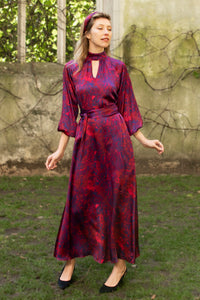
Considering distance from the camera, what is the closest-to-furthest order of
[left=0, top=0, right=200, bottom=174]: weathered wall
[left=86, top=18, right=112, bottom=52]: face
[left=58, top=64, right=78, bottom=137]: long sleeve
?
[left=86, top=18, right=112, bottom=52]: face, [left=58, top=64, right=78, bottom=137]: long sleeve, [left=0, top=0, right=200, bottom=174]: weathered wall

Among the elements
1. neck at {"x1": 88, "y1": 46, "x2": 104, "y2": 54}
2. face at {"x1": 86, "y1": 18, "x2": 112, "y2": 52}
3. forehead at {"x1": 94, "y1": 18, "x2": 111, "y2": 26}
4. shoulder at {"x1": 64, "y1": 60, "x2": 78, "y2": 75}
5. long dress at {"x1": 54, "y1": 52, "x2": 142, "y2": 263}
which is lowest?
long dress at {"x1": 54, "y1": 52, "x2": 142, "y2": 263}

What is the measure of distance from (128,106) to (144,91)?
444 cm

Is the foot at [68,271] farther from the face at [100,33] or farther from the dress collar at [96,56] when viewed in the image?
the face at [100,33]

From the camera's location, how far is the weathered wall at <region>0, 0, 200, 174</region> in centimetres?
748

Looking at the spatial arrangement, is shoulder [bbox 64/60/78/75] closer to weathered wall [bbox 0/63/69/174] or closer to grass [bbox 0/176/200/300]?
grass [bbox 0/176/200/300]

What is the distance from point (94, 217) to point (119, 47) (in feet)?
15.7

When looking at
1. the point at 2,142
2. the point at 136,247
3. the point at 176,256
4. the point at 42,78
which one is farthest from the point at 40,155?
the point at 136,247

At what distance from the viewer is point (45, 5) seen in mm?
7762

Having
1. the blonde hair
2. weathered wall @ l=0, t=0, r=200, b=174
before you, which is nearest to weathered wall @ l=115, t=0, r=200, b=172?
weathered wall @ l=0, t=0, r=200, b=174

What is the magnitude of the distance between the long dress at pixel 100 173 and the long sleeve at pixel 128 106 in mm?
10

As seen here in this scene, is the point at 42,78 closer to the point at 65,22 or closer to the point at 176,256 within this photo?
the point at 65,22

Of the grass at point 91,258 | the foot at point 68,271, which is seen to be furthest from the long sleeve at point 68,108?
the grass at point 91,258

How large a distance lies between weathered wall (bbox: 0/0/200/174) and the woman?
4342mm

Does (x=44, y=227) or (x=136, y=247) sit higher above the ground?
(x=136, y=247)
